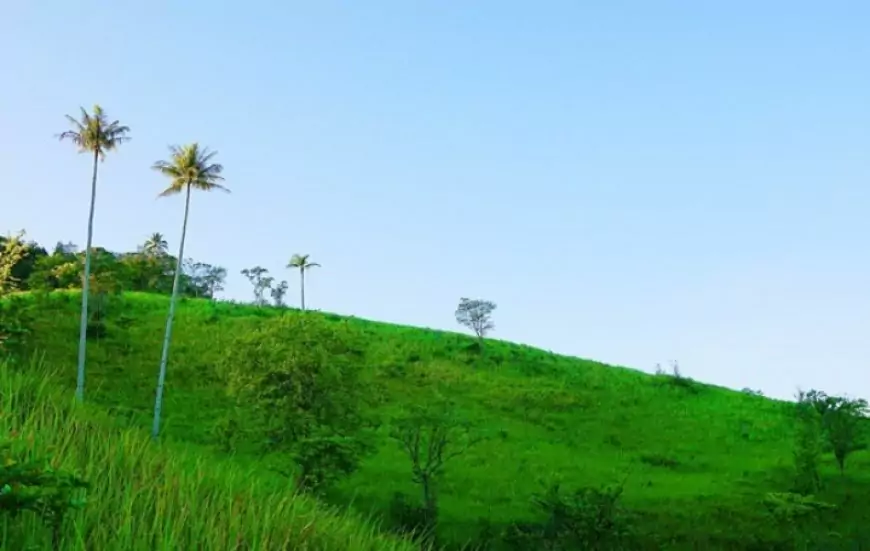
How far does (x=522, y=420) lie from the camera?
61344 mm

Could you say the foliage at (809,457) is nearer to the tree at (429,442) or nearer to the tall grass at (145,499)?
the tree at (429,442)

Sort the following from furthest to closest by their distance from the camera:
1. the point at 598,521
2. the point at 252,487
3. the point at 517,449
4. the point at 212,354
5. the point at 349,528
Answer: the point at 212,354 → the point at 517,449 → the point at 598,521 → the point at 349,528 → the point at 252,487

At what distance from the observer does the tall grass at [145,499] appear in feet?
13.1

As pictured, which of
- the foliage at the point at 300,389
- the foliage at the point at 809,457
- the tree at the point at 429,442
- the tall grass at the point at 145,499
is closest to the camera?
the tall grass at the point at 145,499

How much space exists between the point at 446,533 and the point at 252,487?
33.0 meters

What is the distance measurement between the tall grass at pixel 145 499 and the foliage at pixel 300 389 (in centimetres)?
3127

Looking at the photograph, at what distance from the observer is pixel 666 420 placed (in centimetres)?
6706

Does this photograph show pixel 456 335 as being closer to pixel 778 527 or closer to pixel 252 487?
pixel 778 527

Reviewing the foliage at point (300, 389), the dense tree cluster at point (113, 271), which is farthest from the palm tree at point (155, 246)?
the foliage at point (300, 389)

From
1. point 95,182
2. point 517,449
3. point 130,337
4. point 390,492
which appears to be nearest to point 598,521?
point 390,492

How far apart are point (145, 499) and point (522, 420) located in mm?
58081

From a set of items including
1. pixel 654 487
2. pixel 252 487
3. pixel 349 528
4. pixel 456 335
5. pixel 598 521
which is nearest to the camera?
pixel 252 487

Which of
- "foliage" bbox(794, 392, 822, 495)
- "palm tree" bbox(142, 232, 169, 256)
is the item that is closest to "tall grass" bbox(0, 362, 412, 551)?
Result: "foliage" bbox(794, 392, 822, 495)

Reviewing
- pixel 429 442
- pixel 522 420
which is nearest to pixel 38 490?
pixel 429 442
